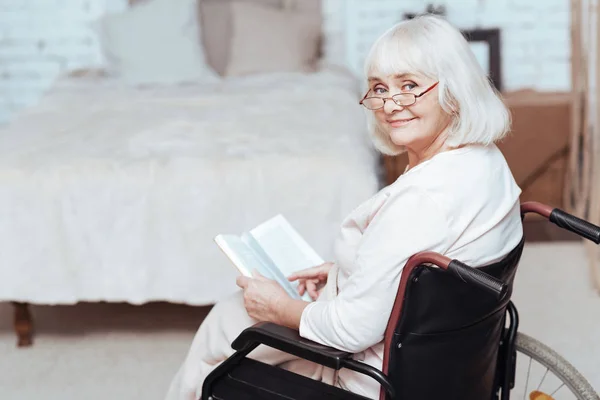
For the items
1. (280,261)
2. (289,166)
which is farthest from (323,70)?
(280,261)

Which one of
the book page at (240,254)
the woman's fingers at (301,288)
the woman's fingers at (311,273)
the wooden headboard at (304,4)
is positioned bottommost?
the woman's fingers at (301,288)

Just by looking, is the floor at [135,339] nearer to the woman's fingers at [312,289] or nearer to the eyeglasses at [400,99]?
the woman's fingers at [312,289]

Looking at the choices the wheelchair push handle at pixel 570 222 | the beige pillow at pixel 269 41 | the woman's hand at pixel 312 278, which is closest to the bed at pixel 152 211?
the woman's hand at pixel 312 278

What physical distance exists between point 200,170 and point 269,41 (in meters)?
1.68

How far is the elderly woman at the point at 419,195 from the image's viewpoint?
135 centimetres

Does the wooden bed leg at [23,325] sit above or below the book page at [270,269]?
below

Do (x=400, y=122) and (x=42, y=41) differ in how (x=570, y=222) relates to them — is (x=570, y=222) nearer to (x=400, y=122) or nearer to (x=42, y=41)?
(x=400, y=122)

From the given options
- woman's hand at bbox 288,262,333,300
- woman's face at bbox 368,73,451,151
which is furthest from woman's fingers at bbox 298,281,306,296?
woman's face at bbox 368,73,451,151

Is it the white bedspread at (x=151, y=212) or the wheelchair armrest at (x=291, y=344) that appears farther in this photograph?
the white bedspread at (x=151, y=212)

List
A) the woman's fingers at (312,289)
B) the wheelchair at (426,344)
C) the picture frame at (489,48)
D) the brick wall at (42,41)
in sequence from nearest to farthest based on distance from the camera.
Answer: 1. the wheelchair at (426,344)
2. the woman's fingers at (312,289)
3. the picture frame at (489,48)
4. the brick wall at (42,41)

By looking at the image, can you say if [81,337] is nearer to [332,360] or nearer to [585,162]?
[332,360]

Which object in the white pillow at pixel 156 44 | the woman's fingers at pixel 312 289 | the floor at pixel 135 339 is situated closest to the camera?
the woman's fingers at pixel 312 289

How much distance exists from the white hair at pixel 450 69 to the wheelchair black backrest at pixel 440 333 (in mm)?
228

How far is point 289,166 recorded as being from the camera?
2.63 m
